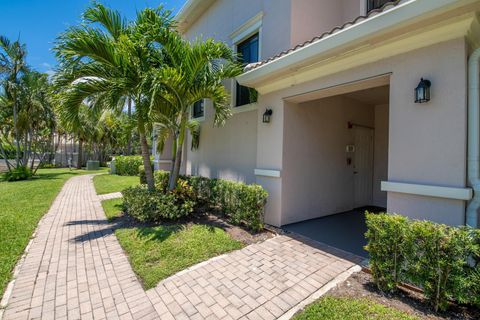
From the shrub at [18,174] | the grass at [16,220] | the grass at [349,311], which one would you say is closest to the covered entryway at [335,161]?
the grass at [349,311]

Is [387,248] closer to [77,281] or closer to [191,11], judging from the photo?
[77,281]

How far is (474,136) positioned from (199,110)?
9924 mm

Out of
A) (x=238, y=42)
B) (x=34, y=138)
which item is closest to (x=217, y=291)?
(x=238, y=42)

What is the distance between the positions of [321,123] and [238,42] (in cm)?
454

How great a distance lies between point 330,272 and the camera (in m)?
4.10

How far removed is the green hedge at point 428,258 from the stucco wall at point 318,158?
301 cm

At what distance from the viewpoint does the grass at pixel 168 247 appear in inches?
166

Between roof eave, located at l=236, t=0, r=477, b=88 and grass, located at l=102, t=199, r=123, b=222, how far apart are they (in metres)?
6.03

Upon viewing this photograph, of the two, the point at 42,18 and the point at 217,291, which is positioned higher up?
the point at 42,18

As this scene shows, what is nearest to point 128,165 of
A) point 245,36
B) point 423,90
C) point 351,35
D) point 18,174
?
point 18,174

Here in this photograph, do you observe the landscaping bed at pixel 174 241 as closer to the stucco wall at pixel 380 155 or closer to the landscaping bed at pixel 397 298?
the landscaping bed at pixel 397 298

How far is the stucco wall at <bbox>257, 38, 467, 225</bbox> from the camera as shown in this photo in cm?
342

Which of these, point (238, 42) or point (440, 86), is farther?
point (238, 42)

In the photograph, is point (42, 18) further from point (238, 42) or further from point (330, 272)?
point (330, 272)
